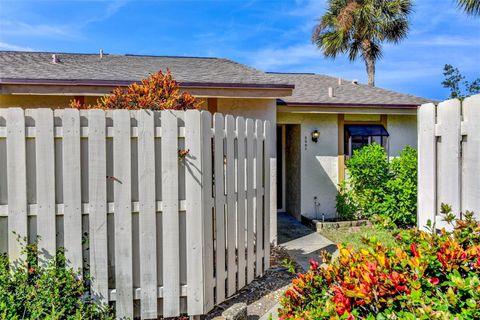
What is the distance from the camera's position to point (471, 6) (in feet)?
44.6

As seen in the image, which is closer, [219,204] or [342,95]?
[219,204]

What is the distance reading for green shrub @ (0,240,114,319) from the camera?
299 centimetres

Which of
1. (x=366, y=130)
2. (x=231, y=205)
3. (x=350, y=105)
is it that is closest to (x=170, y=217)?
(x=231, y=205)

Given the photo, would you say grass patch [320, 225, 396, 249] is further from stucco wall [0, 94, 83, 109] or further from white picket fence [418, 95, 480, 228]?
stucco wall [0, 94, 83, 109]

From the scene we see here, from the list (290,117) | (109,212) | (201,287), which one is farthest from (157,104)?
(290,117)

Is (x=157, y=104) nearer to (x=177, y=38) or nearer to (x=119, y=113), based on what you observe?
(x=119, y=113)

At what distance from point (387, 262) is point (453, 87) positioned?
23.0m

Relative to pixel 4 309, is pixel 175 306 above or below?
below

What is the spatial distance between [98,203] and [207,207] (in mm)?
1139

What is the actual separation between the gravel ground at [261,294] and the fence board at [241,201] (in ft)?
0.63

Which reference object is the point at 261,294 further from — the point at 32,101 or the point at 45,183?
the point at 32,101

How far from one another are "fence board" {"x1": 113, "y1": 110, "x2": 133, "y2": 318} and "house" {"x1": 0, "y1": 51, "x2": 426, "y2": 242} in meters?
3.57

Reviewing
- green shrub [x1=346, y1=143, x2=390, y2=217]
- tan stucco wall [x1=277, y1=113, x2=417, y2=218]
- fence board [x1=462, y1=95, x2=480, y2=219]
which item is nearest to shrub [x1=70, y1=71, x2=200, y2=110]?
fence board [x1=462, y1=95, x2=480, y2=219]

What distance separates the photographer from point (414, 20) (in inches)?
658
